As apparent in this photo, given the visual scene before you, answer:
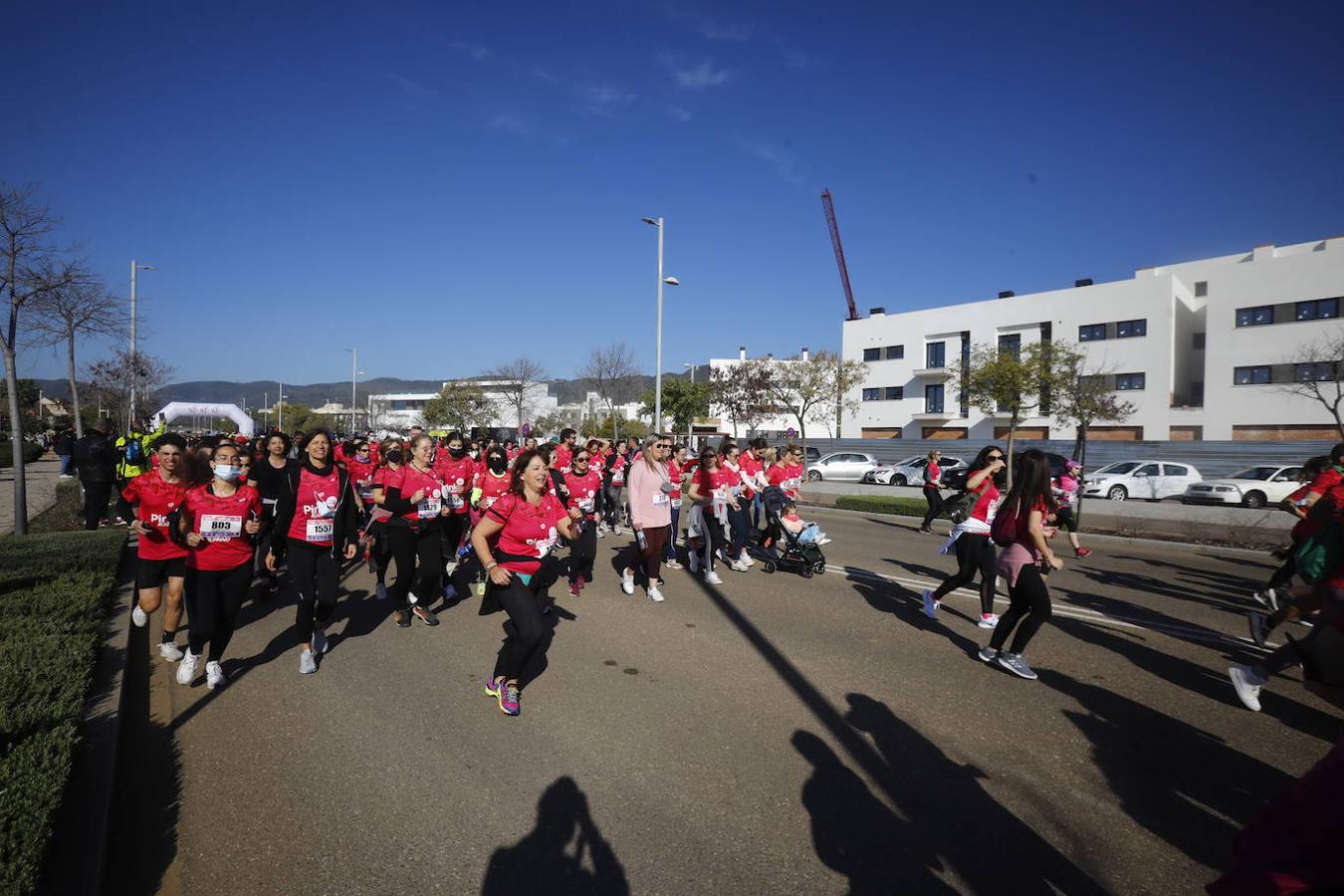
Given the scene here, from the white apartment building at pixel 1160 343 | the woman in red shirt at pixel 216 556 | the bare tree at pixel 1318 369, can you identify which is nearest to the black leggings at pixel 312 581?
the woman in red shirt at pixel 216 556

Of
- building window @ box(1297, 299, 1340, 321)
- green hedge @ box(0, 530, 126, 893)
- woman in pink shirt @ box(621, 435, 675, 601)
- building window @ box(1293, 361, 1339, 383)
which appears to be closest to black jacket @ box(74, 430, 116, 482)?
green hedge @ box(0, 530, 126, 893)

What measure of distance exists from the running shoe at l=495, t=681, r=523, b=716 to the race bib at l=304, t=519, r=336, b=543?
2140 millimetres

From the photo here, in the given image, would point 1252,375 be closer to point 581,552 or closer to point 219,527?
point 581,552

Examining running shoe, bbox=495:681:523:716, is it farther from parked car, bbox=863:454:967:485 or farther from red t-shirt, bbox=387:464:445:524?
parked car, bbox=863:454:967:485

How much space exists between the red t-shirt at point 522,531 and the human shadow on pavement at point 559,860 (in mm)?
1719

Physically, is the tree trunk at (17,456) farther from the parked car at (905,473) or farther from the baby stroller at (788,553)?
the parked car at (905,473)

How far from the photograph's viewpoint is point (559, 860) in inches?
130

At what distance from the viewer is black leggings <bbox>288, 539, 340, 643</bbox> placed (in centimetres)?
577

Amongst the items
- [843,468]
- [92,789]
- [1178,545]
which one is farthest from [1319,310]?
[92,789]

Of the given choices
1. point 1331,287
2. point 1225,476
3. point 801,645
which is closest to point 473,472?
point 801,645

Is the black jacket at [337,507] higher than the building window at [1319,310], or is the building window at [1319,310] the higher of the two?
the building window at [1319,310]

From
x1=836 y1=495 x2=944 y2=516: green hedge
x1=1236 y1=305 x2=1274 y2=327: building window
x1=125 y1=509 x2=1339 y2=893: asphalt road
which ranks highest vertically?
x1=1236 y1=305 x2=1274 y2=327: building window

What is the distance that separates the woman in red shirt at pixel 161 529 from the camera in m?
5.62

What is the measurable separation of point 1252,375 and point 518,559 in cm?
4201
